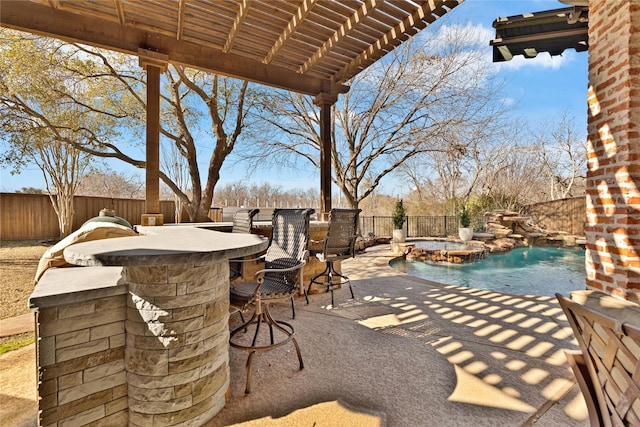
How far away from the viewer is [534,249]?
10.3 m

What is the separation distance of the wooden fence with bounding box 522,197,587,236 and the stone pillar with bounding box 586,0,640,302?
43.9 ft

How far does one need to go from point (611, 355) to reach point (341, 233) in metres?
2.92

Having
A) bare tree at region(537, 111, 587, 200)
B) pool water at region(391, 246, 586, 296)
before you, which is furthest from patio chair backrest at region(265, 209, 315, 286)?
bare tree at region(537, 111, 587, 200)

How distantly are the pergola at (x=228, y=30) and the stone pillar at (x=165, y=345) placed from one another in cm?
234

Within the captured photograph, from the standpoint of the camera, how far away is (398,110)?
961cm

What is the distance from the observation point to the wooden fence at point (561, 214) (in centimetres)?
1223

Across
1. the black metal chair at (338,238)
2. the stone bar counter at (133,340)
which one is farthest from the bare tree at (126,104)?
the stone bar counter at (133,340)

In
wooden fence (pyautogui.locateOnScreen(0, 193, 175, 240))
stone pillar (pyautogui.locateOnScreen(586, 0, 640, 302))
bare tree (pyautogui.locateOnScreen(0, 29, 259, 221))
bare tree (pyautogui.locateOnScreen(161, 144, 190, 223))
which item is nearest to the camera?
stone pillar (pyautogui.locateOnScreen(586, 0, 640, 302))

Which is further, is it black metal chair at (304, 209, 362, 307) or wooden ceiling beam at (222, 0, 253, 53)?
black metal chair at (304, 209, 362, 307)

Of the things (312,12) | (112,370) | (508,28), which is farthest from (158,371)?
(508,28)

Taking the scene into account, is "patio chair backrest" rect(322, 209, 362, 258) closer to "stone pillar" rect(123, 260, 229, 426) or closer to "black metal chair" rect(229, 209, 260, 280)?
"black metal chair" rect(229, 209, 260, 280)

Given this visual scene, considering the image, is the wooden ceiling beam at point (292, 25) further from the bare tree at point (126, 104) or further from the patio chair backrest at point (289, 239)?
the bare tree at point (126, 104)

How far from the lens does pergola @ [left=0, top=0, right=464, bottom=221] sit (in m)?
2.79

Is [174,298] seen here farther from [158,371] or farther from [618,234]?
[618,234]
